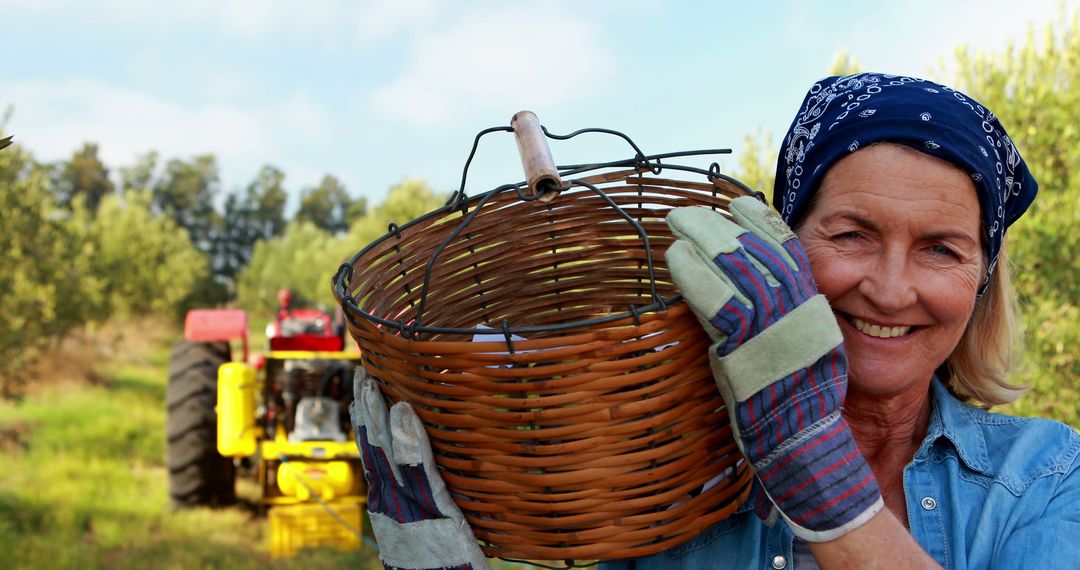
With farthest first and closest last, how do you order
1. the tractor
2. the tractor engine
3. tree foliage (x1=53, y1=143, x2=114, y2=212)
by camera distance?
tree foliage (x1=53, y1=143, x2=114, y2=212) → the tractor engine → the tractor

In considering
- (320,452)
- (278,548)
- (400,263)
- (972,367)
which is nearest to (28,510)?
(278,548)

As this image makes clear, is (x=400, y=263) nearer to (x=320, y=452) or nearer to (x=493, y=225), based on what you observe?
(x=493, y=225)

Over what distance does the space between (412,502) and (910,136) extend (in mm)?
919

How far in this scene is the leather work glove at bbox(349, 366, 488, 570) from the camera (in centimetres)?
125

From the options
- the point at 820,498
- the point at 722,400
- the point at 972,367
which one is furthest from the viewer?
the point at 972,367

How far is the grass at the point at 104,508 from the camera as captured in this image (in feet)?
19.1

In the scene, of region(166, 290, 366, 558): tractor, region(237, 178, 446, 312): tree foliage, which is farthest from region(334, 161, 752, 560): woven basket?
region(237, 178, 446, 312): tree foliage

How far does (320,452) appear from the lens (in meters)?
5.33

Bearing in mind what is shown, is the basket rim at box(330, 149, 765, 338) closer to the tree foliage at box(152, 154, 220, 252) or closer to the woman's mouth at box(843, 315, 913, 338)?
the woman's mouth at box(843, 315, 913, 338)

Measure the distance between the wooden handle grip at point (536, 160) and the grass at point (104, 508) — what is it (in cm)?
474

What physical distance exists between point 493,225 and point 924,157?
0.72 meters

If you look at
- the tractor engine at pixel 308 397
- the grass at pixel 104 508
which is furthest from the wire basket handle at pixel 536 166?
the grass at pixel 104 508

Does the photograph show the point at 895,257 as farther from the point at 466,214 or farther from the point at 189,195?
the point at 189,195

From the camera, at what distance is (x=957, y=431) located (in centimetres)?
157
